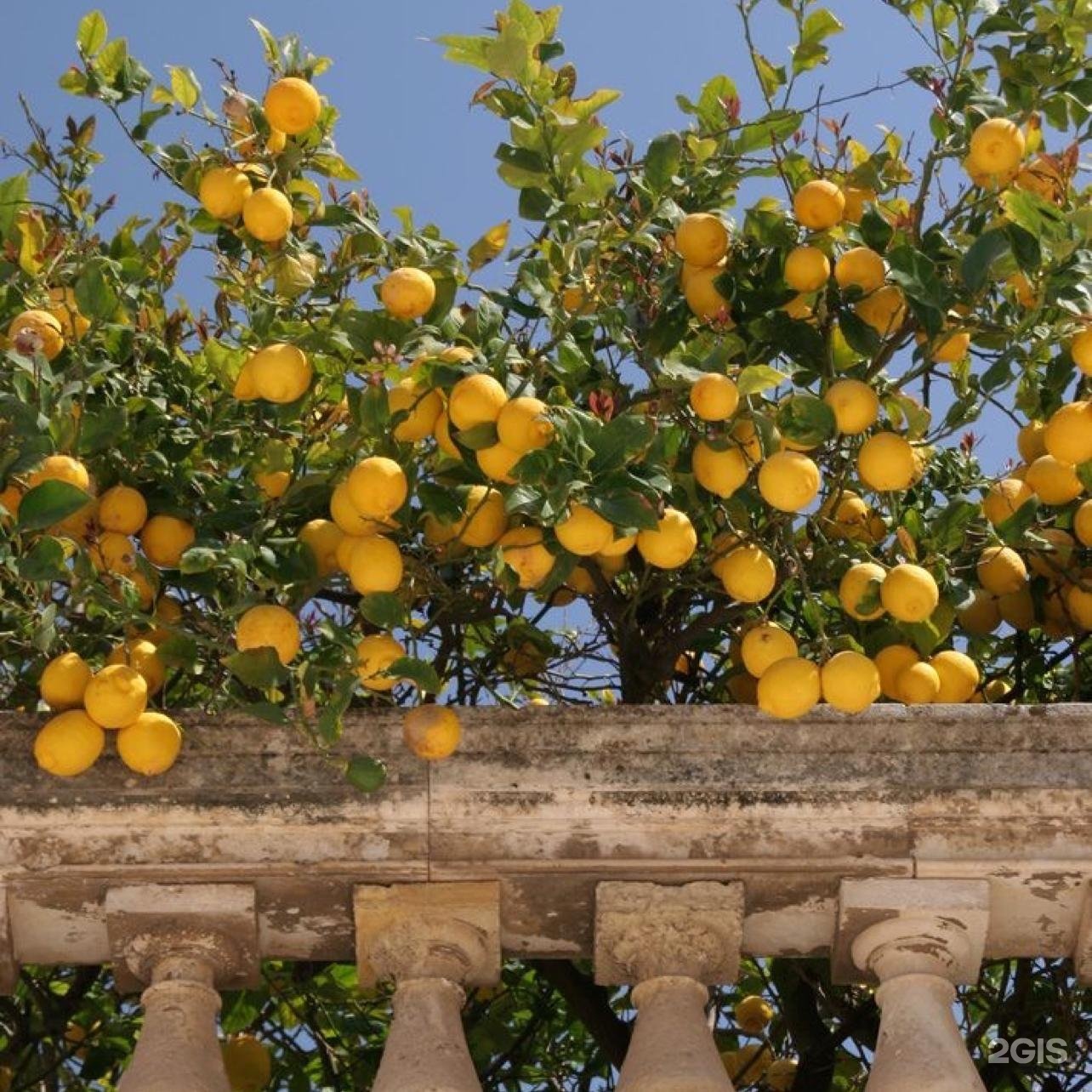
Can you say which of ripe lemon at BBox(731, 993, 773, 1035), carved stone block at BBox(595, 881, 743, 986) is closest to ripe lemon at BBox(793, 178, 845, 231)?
carved stone block at BBox(595, 881, 743, 986)

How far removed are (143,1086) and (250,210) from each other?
1813 millimetres

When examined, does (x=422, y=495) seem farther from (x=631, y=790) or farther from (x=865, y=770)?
(x=865, y=770)

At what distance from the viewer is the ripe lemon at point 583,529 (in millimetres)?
4066

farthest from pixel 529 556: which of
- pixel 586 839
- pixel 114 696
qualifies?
pixel 114 696

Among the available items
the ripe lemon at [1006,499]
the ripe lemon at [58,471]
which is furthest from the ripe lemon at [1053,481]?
the ripe lemon at [58,471]

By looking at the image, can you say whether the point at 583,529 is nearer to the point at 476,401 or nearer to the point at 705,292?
the point at 476,401

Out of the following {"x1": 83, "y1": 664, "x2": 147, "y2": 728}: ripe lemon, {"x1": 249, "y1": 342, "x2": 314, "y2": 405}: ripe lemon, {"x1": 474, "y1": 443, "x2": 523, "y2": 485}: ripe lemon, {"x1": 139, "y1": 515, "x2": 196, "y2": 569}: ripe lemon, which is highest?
{"x1": 249, "y1": 342, "x2": 314, "y2": 405}: ripe lemon

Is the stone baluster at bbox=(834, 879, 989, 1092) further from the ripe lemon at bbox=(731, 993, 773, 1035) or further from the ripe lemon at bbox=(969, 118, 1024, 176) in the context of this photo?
the ripe lemon at bbox=(969, 118, 1024, 176)

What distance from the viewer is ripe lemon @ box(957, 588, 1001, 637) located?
205 inches

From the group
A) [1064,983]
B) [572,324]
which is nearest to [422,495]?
[572,324]

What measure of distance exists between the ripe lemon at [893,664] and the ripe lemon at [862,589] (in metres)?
0.15

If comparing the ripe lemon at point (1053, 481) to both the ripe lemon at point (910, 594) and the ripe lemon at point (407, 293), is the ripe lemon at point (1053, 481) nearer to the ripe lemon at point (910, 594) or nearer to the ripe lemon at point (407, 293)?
the ripe lemon at point (910, 594)

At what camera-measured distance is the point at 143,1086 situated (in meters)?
4.09

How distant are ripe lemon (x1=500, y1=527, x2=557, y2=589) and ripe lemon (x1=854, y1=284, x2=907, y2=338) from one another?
2.99ft
